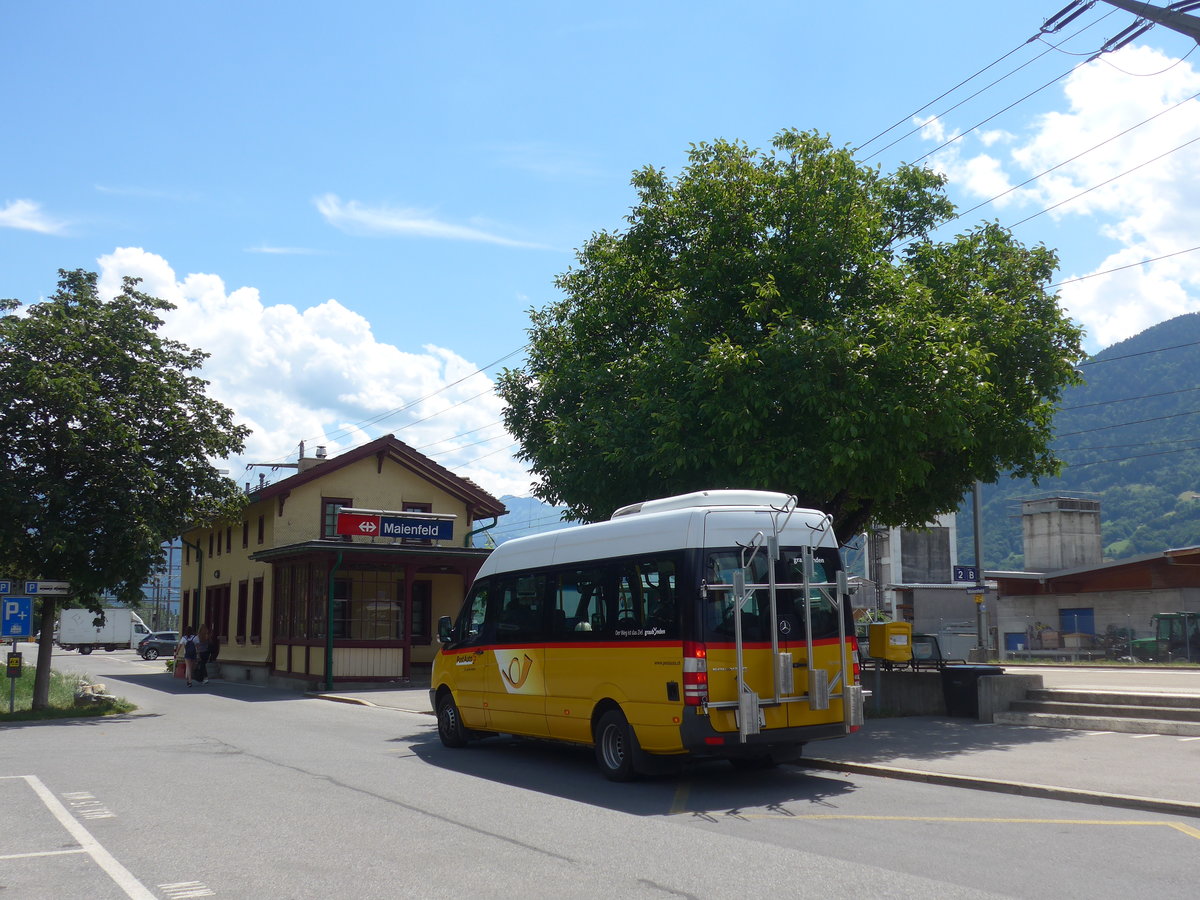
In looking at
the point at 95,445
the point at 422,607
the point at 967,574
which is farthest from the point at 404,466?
the point at 967,574

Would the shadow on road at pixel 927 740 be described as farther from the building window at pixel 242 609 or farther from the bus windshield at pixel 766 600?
the building window at pixel 242 609

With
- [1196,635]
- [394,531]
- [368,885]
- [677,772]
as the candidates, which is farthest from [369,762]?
[1196,635]

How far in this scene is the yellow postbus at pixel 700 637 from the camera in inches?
424

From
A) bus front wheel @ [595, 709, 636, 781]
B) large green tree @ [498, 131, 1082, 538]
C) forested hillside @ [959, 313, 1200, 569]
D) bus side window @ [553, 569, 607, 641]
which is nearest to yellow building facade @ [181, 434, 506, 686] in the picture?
large green tree @ [498, 131, 1082, 538]

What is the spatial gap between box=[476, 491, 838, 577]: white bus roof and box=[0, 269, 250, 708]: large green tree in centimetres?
1259

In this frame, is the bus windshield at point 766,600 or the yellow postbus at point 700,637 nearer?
the yellow postbus at point 700,637

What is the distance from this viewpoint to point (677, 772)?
12258mm

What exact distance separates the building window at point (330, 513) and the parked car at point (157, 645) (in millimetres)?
31560

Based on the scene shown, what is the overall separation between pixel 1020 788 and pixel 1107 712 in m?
6.05

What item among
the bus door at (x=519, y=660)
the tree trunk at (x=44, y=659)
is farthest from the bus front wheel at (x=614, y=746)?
the tree trunk at (x=44, y=659)

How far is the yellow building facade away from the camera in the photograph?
2944 cm

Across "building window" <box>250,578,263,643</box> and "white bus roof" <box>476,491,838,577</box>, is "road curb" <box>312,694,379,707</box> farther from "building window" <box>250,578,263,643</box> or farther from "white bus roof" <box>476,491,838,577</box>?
"white bus roof" <box>476,491,838,577</box>

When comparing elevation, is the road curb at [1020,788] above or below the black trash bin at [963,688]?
below

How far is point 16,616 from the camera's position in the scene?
21.3 meters
